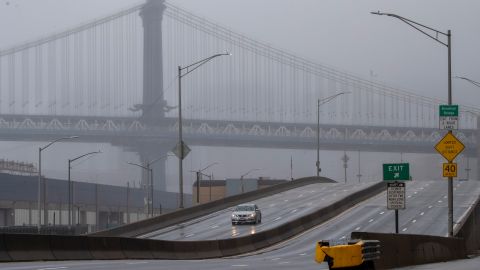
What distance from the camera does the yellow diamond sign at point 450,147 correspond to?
1437 inches

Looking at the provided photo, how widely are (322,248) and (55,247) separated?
1313 centimetres

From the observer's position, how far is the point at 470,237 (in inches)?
1822

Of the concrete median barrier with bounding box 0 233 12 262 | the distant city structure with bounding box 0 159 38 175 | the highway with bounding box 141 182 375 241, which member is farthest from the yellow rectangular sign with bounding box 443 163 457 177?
the distant city structure with bounding box 0 159 38 175

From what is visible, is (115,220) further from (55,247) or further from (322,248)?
(322,248)

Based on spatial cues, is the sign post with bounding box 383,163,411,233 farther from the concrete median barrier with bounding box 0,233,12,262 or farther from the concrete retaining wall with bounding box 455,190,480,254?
the concrete median barrier with bounding box 0,233,12,262

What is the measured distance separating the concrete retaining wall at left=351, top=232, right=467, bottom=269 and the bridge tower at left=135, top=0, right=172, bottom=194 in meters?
127

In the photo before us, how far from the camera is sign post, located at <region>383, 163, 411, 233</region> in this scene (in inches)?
1378

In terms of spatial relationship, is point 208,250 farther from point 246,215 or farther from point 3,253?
point 246,215

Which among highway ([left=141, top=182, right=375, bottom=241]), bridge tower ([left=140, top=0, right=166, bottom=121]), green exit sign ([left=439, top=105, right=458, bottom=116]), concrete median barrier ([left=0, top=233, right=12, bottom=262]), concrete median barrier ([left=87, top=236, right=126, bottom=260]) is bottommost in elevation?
highway ([left=141, top=182, right=375, bottom=241])

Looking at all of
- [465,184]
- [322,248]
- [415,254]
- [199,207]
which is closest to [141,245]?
[415,254]

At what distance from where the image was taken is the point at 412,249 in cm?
3084

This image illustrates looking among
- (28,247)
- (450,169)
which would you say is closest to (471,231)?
(450,169)

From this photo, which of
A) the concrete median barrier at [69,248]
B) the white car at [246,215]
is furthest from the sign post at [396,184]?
the white car at [246,215]

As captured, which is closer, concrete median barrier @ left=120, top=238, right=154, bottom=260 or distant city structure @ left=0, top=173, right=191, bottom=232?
concrete median barrier @ left=120, top=238, right=154, bottom=260
